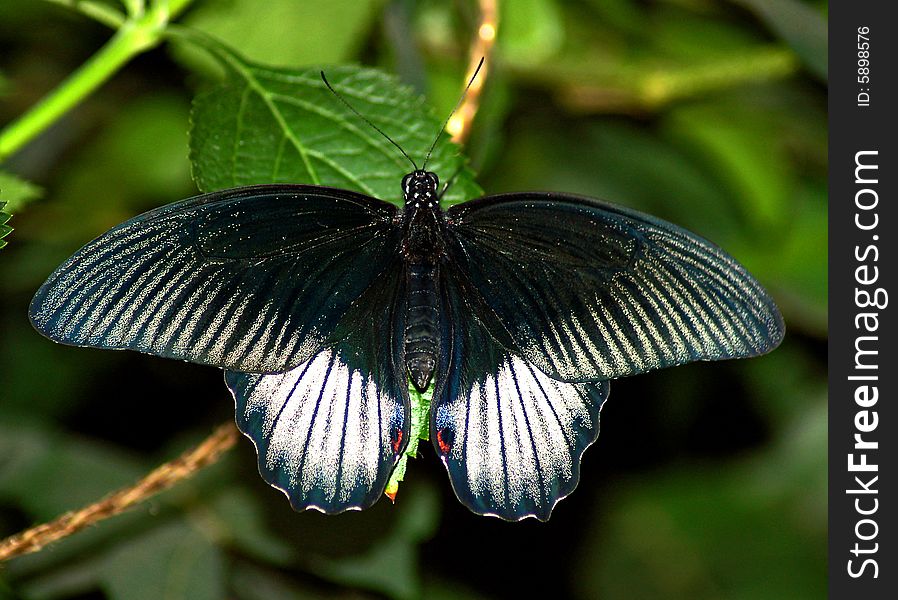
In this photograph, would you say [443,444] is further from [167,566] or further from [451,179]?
[167,566]

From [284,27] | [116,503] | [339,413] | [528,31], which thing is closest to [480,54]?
[284,27]

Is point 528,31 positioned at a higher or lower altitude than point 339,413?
higher

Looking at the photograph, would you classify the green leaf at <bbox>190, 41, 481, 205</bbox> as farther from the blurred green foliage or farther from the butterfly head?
the blurred green foliage

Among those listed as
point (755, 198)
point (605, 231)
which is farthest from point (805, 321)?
point (605, 231)

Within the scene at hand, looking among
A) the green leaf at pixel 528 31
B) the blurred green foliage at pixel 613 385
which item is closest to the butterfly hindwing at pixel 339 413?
the blurred green foliage at pixel 613 385

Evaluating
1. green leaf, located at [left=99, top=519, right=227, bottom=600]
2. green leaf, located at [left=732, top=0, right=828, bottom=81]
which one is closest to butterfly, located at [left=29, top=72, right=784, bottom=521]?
green leaf, located at [left=99, top=519, right=227, bottom=600]

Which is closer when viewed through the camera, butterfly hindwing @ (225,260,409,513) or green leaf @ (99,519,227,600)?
butterfly hindwing @ (225,260,409,513)
